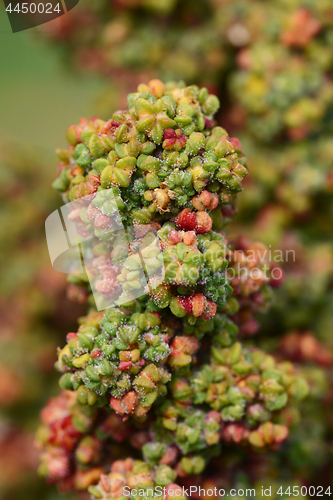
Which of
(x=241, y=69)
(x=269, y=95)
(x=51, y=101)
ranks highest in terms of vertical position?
A: (x=51, y=101)

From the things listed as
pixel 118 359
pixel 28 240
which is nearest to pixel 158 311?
pixel 118 359

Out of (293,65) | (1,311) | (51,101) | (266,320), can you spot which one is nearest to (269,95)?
(293,65)

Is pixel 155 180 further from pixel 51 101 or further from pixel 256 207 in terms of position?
pixel 51 101

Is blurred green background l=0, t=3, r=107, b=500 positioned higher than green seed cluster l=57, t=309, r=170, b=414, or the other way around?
blurred green background l=0, t=3, r=107, b=500

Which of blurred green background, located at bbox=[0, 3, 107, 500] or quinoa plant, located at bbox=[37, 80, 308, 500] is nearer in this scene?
quinoa plant, located at bbox=[37, 80, 308, 500]

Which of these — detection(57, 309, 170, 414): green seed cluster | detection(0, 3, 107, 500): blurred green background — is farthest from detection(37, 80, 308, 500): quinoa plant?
detection(0, 3, 107, 500): blurred green background

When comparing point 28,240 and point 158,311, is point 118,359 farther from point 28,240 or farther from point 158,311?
point 28,240

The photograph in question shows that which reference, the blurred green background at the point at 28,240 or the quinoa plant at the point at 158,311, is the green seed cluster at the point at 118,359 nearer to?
the quinoa plant at the point at 158,311

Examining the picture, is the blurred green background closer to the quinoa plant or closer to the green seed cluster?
the quinoa plant

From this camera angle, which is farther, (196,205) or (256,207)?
(256,207)
